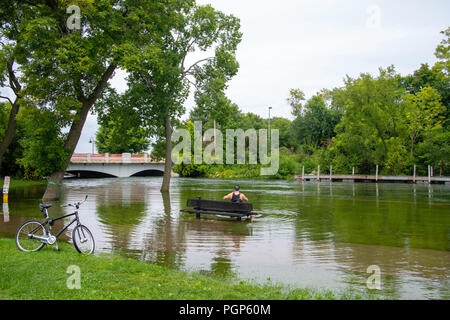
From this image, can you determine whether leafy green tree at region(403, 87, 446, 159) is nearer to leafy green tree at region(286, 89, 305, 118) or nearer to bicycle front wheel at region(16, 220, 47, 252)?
leafy green tree at region(286, 89, 305, 118)

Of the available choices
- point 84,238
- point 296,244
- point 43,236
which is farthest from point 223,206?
point 43,236

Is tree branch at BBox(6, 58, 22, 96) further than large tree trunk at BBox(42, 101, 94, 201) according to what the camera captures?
Yes

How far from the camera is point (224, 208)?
15984 millimetres

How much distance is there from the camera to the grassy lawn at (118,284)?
20.0 ft

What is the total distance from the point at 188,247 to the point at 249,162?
5500 cm

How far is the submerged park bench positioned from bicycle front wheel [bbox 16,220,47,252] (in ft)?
24.3

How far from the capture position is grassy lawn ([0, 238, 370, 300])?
6105 mm

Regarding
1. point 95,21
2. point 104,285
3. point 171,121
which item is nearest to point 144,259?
point 104,285

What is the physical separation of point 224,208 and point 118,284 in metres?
9.48

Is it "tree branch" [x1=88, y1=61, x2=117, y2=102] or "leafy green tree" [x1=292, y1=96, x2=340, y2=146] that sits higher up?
"leafy green tree" [x1=292, y1=96, x2=340, y2=146]

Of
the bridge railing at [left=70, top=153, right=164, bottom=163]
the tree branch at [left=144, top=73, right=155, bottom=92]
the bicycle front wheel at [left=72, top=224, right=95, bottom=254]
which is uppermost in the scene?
the tree branch at [left=144, top=73, right=155, bottom=92]

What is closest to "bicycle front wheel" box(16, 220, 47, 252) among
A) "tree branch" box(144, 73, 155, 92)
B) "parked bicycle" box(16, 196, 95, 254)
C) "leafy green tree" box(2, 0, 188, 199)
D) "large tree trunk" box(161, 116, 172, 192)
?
"parked bicycle" box(16, 196, 95, 254)

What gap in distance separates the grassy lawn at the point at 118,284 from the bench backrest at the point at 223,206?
301 inches

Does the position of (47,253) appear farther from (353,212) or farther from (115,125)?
(115,125)
